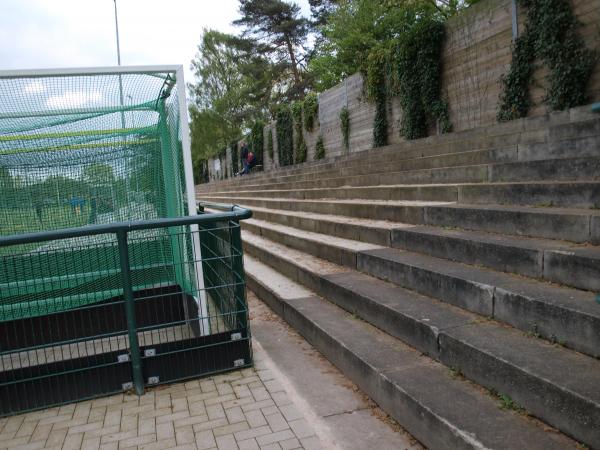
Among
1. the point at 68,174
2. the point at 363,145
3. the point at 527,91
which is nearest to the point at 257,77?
the point at 363,145

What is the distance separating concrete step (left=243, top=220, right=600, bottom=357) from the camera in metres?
2.16

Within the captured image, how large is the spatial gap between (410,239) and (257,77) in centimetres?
3310

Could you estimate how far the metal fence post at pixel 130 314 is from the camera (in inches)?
126

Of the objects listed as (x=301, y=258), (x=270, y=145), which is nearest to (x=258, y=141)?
(x=270, y=145)

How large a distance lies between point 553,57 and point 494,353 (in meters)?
6.23

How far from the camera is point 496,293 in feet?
8.72

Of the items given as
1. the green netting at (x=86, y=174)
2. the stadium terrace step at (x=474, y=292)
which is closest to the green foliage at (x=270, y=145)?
the stadium terrace step at (x=474, y=292)

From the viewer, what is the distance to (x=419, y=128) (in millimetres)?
10266

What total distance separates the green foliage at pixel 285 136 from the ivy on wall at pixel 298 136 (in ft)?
2.22

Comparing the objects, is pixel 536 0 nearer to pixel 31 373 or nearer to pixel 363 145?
pixel 363 145

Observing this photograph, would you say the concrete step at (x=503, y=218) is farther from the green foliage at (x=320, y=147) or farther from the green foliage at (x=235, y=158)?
the green foliage at (x=235, y=158)

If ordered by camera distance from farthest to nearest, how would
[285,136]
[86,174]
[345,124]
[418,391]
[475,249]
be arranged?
[285,136], [345,124], [86,174], [475,249], [418,391]

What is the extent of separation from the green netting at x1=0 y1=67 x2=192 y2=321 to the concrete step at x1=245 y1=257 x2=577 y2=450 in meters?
1.50

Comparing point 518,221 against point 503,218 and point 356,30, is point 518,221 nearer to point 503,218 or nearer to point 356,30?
point 503,218
